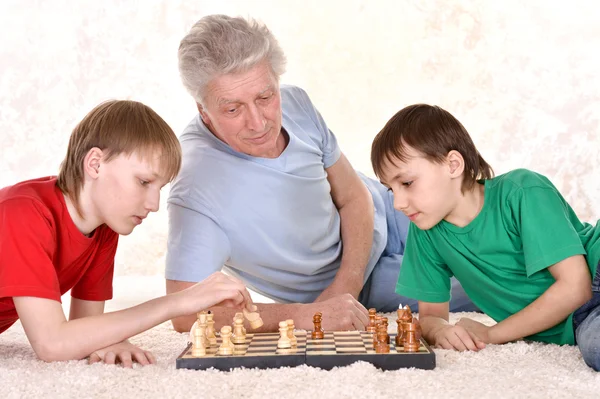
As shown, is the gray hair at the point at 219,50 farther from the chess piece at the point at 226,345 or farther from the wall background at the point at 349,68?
the wall background at the point at 349,68

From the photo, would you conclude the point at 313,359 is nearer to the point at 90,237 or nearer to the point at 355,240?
the point at 90,237

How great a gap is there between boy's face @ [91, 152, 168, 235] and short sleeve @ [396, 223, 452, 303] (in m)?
0.76

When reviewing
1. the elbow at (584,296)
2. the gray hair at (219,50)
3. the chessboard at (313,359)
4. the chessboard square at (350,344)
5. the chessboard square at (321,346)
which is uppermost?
the gray hair at (219,50)

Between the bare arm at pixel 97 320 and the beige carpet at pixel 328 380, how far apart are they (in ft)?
0.15

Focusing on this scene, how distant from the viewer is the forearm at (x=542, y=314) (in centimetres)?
189

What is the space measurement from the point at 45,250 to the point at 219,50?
76cm

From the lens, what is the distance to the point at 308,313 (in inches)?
87.1

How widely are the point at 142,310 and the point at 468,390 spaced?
0.79 m

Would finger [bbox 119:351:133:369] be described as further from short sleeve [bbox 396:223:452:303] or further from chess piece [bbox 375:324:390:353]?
short sleeve [bbox 396:223:452:303]

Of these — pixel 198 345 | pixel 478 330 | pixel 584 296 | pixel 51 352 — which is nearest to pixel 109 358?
pixel 51 352

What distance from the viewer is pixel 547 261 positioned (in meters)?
1.88

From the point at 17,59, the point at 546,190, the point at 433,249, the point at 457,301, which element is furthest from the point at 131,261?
the point at 546,190

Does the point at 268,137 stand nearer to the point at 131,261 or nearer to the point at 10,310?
the point at 10,310

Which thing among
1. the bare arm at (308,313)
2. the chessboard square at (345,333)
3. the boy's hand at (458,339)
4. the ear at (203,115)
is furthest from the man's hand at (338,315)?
the ear at (203,115)
